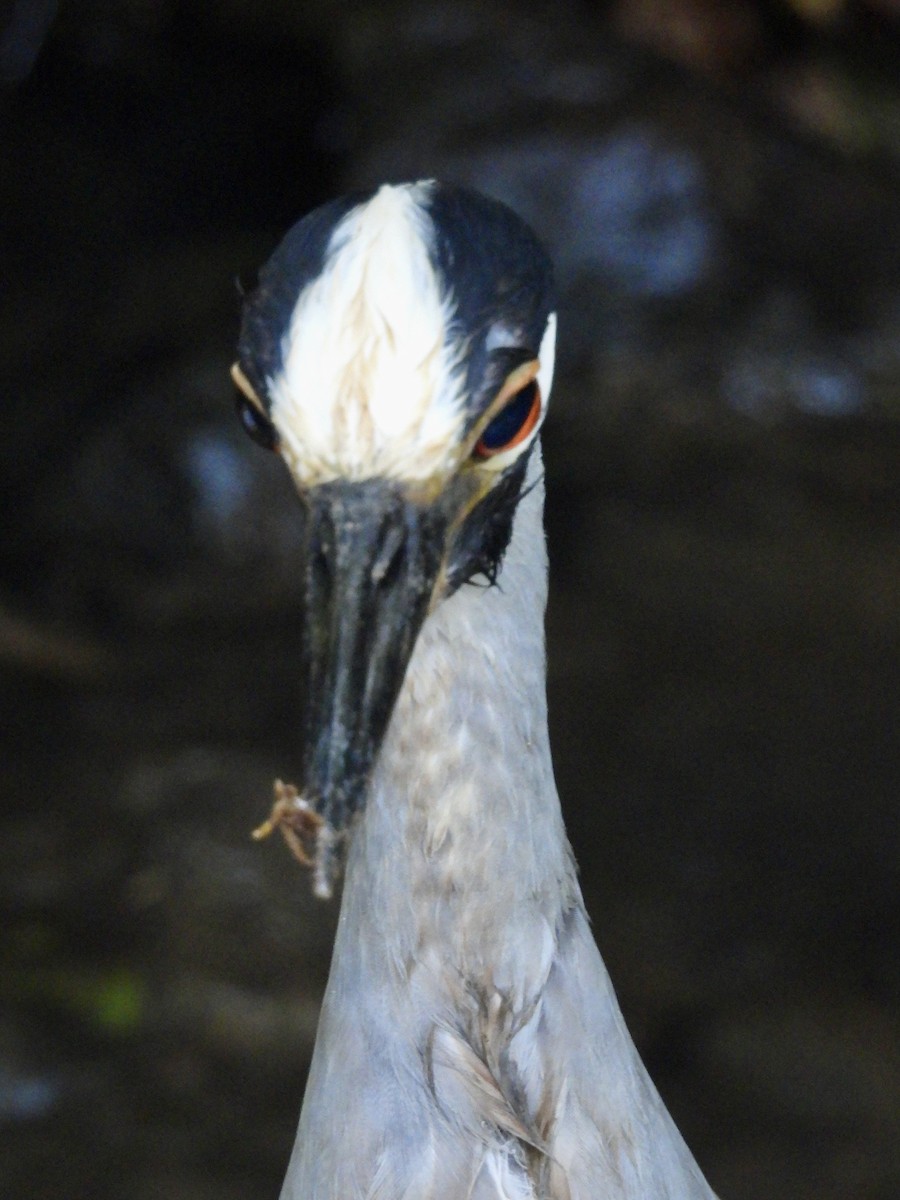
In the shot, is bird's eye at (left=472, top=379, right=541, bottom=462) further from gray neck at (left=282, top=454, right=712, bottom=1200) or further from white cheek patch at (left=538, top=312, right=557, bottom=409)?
gray neck at (left=282, top=454, right=712, bottom=1200)

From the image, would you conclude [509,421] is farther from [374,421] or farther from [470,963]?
[470,963]

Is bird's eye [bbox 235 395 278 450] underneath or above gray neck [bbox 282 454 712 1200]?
above

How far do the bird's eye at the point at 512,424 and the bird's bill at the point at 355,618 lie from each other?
9 cm

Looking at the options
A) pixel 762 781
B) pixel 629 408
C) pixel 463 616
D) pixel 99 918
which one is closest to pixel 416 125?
pixel 629 408

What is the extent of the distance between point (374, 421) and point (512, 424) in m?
0.19

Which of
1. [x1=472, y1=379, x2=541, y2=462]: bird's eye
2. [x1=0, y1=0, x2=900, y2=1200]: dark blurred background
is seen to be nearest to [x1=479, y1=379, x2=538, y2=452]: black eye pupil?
[x1=472, y1=379, x2=541, y2=462]: bird's eye

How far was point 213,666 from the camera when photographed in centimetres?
556

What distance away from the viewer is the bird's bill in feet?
5.20

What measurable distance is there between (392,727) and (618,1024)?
0.51 meters

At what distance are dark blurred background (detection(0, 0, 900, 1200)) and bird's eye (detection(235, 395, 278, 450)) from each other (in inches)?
92.7

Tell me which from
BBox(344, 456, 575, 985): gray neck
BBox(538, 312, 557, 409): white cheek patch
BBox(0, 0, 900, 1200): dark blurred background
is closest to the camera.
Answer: BBox(538, 312, 557, 409): white cheek patch

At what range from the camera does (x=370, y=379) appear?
1.56m

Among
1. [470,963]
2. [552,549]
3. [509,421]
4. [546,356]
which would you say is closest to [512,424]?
[509,421]

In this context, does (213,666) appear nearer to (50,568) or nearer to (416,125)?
(50,568)
